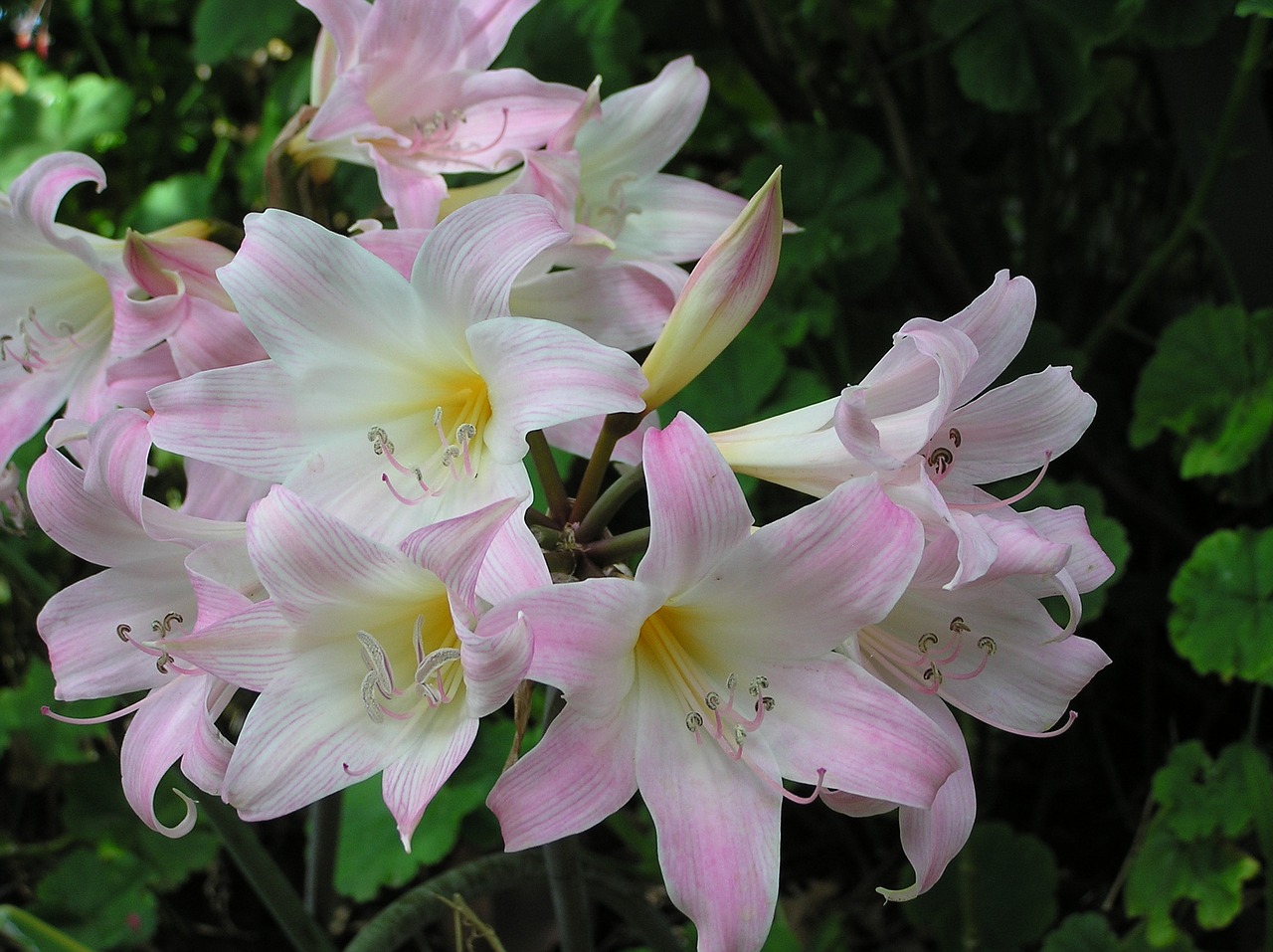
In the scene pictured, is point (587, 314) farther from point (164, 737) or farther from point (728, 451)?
point (164, 737)

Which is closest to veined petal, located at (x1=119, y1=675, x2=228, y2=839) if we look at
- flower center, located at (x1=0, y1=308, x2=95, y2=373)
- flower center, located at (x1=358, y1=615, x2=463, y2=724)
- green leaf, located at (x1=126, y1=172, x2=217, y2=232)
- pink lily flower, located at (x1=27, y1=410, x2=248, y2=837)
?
pink lily flower, located at (x1=27, y1=410, x2=248, y2=837)

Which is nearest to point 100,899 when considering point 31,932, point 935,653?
point 31,932

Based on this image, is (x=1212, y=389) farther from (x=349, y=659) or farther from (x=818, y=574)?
(x=349, y=659)

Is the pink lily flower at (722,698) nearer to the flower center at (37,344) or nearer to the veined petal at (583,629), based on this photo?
the veined petal at (583,629)

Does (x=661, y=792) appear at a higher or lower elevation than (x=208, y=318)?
lower

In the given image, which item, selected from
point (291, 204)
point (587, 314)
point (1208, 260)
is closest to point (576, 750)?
point (587, 314)

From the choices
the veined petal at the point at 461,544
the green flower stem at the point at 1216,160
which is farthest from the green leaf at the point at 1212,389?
the veined petal at the point at 461,544

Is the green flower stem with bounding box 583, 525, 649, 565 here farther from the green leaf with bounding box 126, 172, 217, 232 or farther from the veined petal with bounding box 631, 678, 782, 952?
the green leaf with bounding box 126, 172, 217, 232
